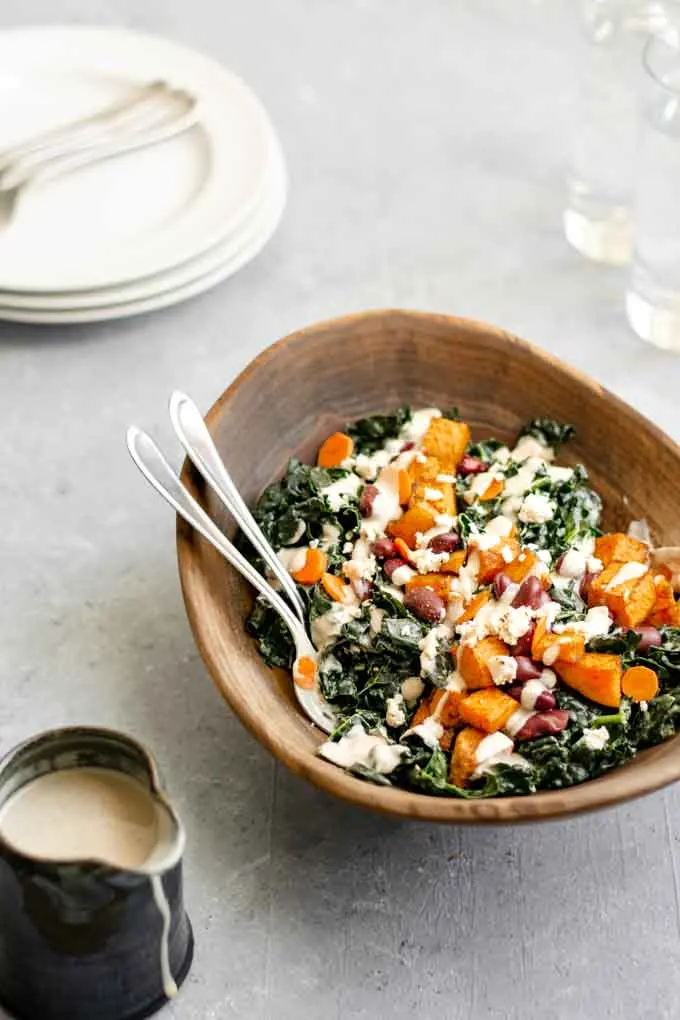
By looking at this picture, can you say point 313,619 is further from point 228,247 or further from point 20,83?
point 20,83

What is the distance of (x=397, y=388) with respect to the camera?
1980 millimetres

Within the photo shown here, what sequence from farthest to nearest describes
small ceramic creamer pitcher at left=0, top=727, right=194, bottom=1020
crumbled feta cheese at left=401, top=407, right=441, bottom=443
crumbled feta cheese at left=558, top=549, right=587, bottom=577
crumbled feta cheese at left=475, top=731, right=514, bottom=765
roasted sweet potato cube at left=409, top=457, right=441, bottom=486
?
crumbled feta cheese at left=401, top=407, right=441, bottom=443 → roasted sweet potato cube at left=409, top=457, right=441, bottom=486 → crumbled feta cheese at left=558, top=549, right=587, bottom=577 → crumbled feta cheese at left=475, top=731, right=514, bottom=765 → small ceramic creamer pitcher at left=0, top=727, right=194, bottom=1020

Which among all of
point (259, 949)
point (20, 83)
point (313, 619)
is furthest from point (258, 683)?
point (20, 83)

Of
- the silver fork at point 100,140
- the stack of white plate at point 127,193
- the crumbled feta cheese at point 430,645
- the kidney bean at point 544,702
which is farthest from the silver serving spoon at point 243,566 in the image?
the silver fork at point 100,140

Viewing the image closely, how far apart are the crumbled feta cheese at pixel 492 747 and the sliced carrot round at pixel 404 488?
37cm

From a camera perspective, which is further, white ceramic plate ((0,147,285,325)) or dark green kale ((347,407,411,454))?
white ceramic plate ((0,147,285,325))

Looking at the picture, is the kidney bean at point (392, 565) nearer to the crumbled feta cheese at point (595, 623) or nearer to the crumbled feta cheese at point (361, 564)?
the crumbled feta cheese at point (361, 564)

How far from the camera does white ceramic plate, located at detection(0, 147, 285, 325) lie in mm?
2221

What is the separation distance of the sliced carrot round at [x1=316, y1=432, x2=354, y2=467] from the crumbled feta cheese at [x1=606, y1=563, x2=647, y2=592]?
394 millimetres

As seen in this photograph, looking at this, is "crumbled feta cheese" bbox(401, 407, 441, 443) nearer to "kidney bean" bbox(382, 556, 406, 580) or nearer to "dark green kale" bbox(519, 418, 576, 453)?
"dark green kale" bbox(519, 418, 576, 453)

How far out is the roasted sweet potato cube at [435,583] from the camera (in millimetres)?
1666

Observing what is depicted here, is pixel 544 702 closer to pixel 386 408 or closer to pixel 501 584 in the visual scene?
pixel 501 584

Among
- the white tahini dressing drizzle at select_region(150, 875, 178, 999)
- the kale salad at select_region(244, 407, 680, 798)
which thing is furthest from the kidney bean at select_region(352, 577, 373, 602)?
the white tahini dressing drizzle at select_region(150, 875, 178, 999)

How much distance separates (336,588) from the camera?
5.51ft
